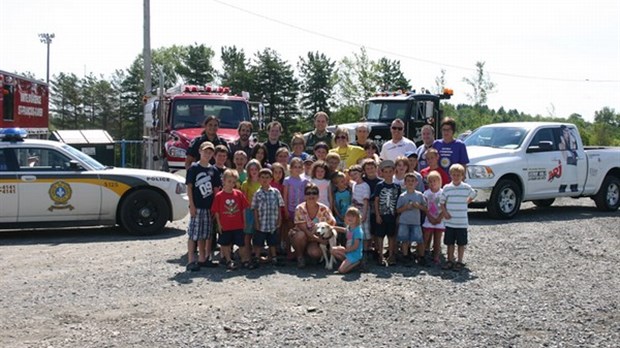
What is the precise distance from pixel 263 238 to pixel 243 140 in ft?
5.03

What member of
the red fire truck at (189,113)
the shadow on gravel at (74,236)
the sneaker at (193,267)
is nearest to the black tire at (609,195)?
the red fire truck at (189,113)

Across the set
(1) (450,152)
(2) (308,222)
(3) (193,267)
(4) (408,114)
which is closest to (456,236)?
(1) (450,152)

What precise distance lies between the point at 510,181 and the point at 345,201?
17.2 feet

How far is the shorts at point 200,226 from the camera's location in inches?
330

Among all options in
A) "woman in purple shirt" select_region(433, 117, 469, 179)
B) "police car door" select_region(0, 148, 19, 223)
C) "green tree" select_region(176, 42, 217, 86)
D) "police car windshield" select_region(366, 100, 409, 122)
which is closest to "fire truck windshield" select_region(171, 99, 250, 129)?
"police car windshield" select_region(366, 100, 409, 122)

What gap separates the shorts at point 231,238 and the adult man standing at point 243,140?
1.31 m

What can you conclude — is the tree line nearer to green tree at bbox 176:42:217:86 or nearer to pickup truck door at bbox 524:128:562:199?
green tree at bbox 176:42:217:86

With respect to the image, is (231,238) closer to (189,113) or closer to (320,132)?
(320,132)

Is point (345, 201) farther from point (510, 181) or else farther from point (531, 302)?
point (510, 181)

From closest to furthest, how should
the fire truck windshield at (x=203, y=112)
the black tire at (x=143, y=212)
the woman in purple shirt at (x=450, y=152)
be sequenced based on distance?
the woman in purple shirt at (x=450, y=152), the black tire at (x=143, y=212), the fire truck windshield at (x=203, y=112)

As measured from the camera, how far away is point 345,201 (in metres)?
8.78

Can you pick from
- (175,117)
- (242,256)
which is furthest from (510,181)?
(175,117)

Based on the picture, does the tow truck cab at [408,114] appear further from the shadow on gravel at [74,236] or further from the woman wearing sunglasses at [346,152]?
the woman wearing sunglasses at [346,152]

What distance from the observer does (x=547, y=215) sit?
1380 cm
